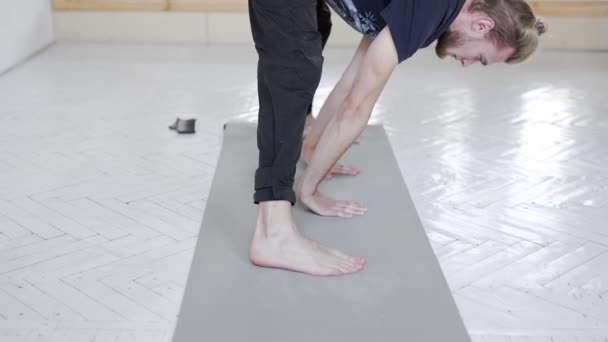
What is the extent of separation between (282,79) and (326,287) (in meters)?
0.59

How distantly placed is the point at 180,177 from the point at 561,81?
9.92 ft

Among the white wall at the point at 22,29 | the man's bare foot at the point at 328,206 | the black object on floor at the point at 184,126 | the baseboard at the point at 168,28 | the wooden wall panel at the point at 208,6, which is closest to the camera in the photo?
the man's bare foot at the point at 328,206

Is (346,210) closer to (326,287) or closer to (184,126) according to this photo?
(326,287)

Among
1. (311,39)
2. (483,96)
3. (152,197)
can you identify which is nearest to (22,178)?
(152,197)

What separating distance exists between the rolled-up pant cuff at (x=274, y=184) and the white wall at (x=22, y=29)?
11.1 ft

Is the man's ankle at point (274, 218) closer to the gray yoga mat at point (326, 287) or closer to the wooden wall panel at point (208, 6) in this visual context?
the gray yoga mat at point (326, 287)

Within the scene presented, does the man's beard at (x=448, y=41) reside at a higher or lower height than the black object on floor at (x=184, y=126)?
higher

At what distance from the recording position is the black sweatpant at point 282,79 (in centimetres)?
191

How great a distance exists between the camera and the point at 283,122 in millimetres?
2010

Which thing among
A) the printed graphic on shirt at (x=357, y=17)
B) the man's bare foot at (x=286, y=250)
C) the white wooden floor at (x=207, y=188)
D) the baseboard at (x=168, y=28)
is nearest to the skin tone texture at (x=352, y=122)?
the man's bare foot at (x=286, y=250)

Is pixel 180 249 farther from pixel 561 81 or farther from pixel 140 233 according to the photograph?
pixel 561 81

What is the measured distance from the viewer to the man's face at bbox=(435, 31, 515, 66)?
6.97 feet

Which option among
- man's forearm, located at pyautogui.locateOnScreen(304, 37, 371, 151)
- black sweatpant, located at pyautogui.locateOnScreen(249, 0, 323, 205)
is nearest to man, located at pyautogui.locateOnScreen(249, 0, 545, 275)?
black sweatpant, located at pyautogui.locateOnScreen(249, 0, 323, 205)

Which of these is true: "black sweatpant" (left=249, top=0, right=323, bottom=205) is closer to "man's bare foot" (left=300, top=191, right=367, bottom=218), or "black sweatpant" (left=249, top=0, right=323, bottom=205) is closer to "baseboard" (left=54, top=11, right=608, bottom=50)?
"man's bare foot" (left=300, top=191, right=367, bottom=218)
